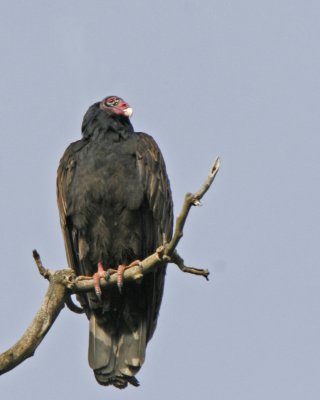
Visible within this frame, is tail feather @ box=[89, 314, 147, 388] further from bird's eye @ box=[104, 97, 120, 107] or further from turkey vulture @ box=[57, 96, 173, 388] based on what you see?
bird's eye @ box=[104, 97, 120, 107]

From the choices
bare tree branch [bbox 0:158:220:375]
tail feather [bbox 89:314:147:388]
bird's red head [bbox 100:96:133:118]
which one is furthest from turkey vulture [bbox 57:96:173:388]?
bare tree branch [bbox 0:158:220:375]

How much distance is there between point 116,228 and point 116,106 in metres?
1.39

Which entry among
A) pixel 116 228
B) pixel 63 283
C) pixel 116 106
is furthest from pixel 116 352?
pixel 116 106

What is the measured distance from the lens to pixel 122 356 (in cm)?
749

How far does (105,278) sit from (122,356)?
3.33 ft

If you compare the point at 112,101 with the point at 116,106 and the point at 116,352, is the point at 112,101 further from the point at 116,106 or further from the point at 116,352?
the point at 116,352

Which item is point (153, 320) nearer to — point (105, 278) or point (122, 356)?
point (122, 356)

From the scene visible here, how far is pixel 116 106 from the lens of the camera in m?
8.37

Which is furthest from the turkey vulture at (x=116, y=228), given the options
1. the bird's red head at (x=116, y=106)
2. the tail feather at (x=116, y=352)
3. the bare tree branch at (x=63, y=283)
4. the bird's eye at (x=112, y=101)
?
the bare tree branch at (x=63, y=283)

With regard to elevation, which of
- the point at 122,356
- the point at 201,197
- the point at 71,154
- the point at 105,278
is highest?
the point at 71,154

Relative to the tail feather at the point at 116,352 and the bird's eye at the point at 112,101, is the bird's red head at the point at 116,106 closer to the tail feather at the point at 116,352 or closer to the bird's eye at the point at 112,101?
the bird's eye at the point at 112,101

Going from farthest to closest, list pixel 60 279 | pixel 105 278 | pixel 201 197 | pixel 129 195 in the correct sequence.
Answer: pixel 129 195 → pixel 105 278 → pixel 60 279 → pixel 201 197

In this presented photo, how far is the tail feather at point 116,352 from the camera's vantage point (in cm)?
738

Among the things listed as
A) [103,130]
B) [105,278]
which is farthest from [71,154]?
[105,278]
